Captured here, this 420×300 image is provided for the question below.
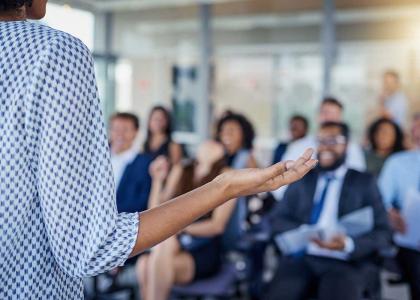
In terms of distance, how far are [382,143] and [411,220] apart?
5.04 ft

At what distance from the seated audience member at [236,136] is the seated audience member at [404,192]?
4.55ft

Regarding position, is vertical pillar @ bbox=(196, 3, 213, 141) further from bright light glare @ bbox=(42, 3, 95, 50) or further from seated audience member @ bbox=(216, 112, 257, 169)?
seated audience member @ bbox=(216, 112, 257, 169)

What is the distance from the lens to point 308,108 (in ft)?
28.1

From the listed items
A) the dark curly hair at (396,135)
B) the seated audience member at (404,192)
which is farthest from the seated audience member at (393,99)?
the seated audience member at (404,192)

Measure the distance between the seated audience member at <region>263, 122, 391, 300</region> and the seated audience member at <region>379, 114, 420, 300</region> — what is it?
18.2 inches

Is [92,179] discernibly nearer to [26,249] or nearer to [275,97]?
[26,249]

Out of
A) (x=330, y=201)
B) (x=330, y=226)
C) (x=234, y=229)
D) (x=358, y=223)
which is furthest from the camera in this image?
(x=234, y=229)

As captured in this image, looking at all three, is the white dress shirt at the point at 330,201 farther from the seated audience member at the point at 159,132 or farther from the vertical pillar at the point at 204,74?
the vertical pillar at the point at 204,74

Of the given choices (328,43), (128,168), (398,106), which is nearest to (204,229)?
(128,168)

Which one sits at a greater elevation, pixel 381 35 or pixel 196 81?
pixel 381 35

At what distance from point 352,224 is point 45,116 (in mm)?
2802

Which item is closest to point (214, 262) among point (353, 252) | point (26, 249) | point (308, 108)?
point (353, 252)

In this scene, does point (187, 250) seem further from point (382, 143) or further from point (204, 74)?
point (204, 74)

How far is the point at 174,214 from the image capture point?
91 centimetres
